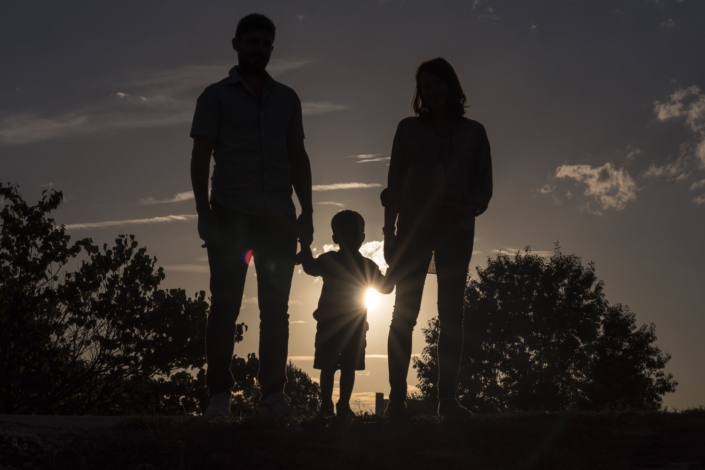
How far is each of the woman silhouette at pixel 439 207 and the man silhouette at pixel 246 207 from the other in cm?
86

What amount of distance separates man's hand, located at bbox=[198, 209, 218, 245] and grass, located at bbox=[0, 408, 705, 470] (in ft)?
4.52

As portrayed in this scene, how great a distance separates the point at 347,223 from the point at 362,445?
1584 millimetres

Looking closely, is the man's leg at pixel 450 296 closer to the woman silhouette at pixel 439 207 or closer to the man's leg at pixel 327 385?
the woman silhouette at pixel 439 207

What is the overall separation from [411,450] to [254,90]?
10.2ft

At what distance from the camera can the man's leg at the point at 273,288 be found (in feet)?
18.6

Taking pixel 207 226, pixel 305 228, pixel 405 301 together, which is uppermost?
pixel 305 228

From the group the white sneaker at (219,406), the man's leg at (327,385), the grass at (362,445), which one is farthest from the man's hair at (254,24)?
the grass at (362,445)

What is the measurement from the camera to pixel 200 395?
1073 inches

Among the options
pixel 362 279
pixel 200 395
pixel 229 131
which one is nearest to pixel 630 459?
pixel 362 279

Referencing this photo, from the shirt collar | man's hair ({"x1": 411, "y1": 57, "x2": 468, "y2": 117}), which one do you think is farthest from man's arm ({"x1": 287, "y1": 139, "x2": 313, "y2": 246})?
man's hair ({"x1": 411, "y1": 57, "x2": 468, "y2": 117})

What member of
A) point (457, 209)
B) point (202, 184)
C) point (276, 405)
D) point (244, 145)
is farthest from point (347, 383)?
point (244, 145)

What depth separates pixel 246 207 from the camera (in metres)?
5.55

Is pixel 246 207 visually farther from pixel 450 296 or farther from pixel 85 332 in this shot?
pixel 85 332

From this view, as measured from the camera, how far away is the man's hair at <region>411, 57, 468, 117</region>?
5.85m
